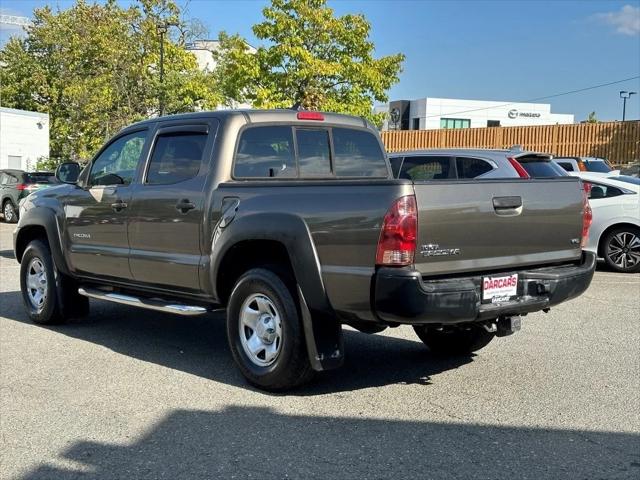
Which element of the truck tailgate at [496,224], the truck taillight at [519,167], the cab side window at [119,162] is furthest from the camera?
the truck taillight at [519,167]

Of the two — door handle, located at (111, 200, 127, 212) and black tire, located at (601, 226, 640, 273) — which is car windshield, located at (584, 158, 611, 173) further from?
door handle, located at (111, 200, 127, 212)

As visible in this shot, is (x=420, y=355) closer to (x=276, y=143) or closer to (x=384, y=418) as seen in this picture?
(x=384, y=418)

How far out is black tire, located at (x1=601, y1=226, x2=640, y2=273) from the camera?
1127cm

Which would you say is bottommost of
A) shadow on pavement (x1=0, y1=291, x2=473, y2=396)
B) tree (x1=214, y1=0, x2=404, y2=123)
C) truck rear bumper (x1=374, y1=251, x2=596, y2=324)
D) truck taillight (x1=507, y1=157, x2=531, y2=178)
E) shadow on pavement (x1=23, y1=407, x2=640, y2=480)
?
shadow on pavement (x1=0, y1=291, x2=473, y2=396)

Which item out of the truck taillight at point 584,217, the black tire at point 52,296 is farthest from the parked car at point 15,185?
the truck taillight at point 584,217

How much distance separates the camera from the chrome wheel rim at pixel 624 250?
37.0ft

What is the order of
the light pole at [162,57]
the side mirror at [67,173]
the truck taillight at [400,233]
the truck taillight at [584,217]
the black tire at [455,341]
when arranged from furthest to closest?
the light pole at [162,57] < the side mirror at [67,173] < the black tire at [455,341] < the truck taillight at [584,217] < the truck taillight at [400,233]

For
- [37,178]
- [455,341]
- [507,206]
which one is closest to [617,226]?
[455,341]

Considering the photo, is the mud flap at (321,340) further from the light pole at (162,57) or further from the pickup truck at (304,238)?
the light pole at (162,57)

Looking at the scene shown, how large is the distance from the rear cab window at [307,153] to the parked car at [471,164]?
3448 millimetres

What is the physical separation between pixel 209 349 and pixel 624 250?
771cm

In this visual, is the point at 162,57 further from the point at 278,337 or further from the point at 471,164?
the point at 278,337

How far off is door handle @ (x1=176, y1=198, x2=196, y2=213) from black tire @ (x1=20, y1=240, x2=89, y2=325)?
7.51 ft

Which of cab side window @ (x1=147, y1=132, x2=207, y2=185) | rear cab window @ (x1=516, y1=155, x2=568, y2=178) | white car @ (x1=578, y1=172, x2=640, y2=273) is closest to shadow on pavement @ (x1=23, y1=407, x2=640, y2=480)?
cab side window @ (x1=147, y1=132, x2=207, y2=185)
